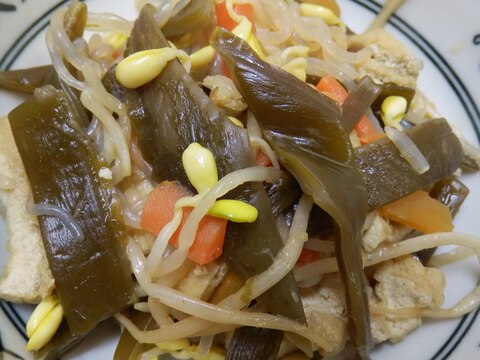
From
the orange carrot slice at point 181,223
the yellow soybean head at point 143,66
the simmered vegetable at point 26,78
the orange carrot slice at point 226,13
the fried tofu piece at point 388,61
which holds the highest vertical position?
the fried tofu piece at point 388,61

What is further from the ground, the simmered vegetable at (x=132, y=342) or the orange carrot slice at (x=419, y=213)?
the orange carrot slice at (x=419, y=213)

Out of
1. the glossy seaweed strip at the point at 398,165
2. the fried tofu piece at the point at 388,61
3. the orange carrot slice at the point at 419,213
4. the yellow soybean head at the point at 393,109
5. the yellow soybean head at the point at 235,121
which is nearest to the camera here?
the yellow soybean head at the point at 235,121

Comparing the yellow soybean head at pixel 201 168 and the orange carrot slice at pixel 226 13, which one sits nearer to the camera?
the yellow soybean head at pixel 201 168

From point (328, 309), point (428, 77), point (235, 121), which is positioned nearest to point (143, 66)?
point (235, 121)

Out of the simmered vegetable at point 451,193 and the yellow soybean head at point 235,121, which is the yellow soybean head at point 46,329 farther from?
the simmered vegetable at point 451,193

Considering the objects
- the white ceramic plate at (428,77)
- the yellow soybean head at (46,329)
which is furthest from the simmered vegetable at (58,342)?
the white ceramic plate at (428,77)

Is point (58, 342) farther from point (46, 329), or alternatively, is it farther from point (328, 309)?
point (328, 309)
